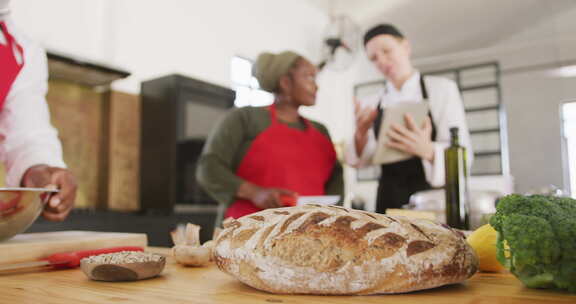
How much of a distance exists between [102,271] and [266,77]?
4.05ft

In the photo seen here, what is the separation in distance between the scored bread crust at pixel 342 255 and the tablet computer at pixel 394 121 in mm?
965

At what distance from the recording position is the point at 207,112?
112 inches

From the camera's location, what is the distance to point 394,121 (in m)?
1.44

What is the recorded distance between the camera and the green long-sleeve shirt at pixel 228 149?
1.50m

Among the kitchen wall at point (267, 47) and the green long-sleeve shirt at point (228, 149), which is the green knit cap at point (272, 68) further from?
the kitchen wall at point (267, 47)

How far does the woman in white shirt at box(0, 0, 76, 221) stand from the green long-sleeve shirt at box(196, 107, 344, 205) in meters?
0.50

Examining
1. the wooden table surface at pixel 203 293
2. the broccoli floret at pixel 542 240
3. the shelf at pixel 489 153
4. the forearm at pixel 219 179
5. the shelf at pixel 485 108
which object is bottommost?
the wooden table surface at pixel 203 293

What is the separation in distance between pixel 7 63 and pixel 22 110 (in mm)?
114

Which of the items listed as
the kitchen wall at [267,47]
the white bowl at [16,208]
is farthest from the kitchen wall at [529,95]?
the white bowl at [16,208]

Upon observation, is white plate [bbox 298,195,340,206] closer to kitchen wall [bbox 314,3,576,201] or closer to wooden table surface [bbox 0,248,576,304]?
wooden table surface [bbox 0,248,576,304]

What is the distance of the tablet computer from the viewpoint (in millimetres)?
1396

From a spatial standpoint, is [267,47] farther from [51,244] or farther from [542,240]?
[542,240]

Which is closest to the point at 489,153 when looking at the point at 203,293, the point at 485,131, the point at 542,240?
the point at 485,131

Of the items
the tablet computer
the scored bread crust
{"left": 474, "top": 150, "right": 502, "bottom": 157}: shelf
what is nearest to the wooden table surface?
the scored bread crust
